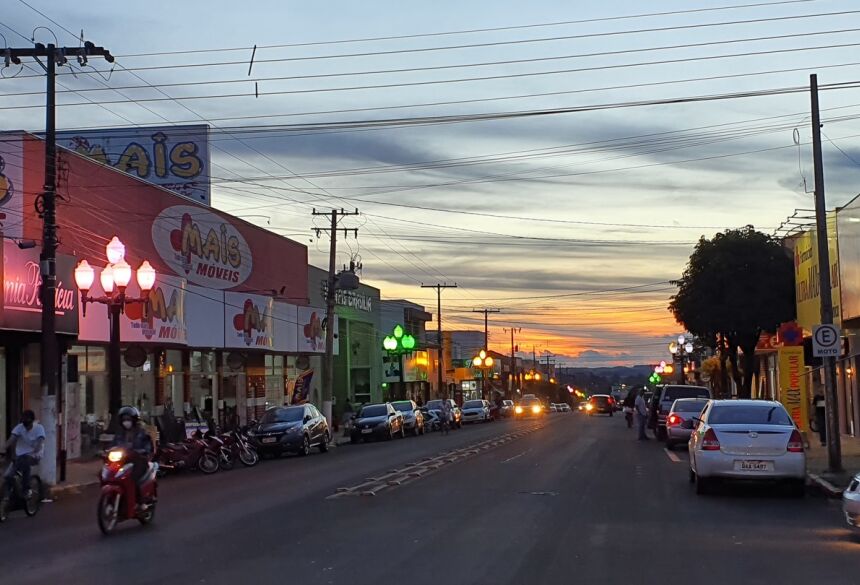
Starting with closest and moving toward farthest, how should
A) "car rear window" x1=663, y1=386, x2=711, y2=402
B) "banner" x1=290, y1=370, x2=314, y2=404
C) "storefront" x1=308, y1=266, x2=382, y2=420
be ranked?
"car rear window" x1=663, y1=386, x2=711, y2=402 → "banner" x1=290, y1=370, x2=314, y2=404 → "storefront" x1=308, y1=266, x2=382, y2=420

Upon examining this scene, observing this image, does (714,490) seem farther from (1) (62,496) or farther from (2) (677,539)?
(1) (62,496)

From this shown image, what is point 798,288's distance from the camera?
42.1 metres

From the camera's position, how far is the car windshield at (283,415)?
32.9 m

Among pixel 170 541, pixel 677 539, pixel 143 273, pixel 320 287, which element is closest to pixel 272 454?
pixel 143 273

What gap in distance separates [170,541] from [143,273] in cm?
1162

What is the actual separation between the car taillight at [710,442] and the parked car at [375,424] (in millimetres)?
26355

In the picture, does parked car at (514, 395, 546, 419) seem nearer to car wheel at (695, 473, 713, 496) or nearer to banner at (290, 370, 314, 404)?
banner at (290, 370, 314, 404)

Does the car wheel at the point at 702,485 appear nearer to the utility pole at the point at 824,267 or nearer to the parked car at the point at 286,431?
the utility pole at the point at 824,267

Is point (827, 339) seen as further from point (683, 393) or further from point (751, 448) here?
point (683, 393)

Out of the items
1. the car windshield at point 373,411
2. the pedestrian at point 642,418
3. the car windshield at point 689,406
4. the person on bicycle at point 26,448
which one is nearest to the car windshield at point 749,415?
the person on bicycle at point 26,448

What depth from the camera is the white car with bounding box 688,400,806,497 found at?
1692cm

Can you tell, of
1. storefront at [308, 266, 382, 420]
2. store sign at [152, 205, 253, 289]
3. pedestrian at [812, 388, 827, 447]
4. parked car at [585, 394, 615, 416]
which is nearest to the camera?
pedestrian at [812, 388, 827, 447]

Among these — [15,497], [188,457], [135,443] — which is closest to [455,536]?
[135,443]

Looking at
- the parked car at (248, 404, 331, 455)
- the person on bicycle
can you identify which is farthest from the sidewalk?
the parked car at (248, 404, 331, 455)
